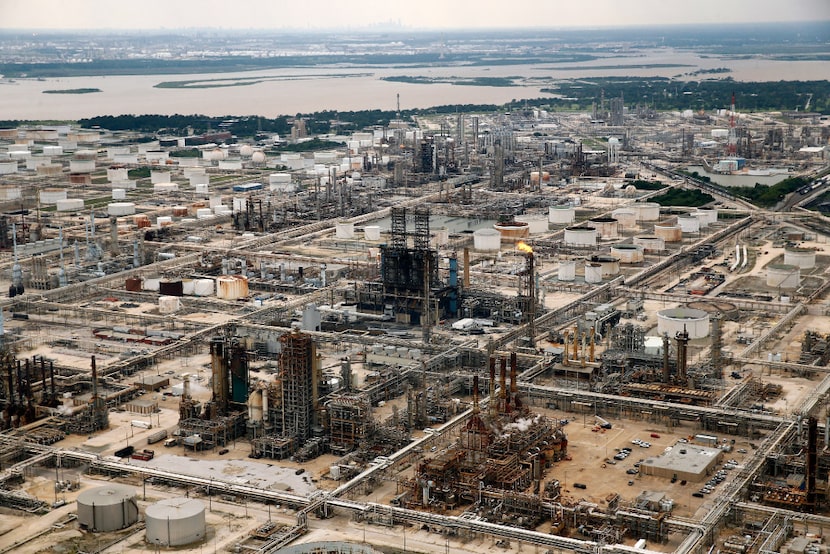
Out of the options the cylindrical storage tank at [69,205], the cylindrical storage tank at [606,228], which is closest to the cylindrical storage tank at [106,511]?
the cylindrical storage tank at [606,228]

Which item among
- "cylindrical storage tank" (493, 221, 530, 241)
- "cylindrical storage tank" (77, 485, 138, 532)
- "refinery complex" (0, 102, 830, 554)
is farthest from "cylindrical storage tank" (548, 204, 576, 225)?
"cylindrical storage tank" (77, 485, 138, 532)

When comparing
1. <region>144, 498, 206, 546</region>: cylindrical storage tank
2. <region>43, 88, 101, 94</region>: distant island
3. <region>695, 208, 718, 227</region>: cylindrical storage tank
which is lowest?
<region>43, 88, 101, 94</region>: distant island

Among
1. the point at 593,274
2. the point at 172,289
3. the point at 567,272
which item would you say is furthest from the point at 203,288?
the point at 593,274

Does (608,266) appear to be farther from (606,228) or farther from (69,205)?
(69,205)

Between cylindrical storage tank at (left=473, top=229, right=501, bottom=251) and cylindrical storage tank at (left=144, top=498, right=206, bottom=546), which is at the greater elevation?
cylindrical storage tank at (left=144, top=498, right=206, bottom=546)

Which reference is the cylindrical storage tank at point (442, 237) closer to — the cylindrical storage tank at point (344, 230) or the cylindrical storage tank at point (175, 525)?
the cylindrical storage tank at point (344, 230)

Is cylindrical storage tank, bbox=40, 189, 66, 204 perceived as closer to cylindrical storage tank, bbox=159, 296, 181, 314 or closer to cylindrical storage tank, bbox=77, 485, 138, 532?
cylindrical storage tank, bbox=159, 296, 181, 314

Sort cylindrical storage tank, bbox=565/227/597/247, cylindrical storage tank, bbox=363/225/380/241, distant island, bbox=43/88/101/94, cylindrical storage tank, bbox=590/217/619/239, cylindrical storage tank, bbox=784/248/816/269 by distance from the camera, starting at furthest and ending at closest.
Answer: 1. distant island, bbox=43/88/101/94
2. cylindrical storage tank, bbox=590/217/619/239
3. cylindrical storage tank, bbox=363/225/380/241
4. cylindrical storage tank, bbox=565/227/597/247
5. cylindrical storage tank, bbox=784/248/816/269
